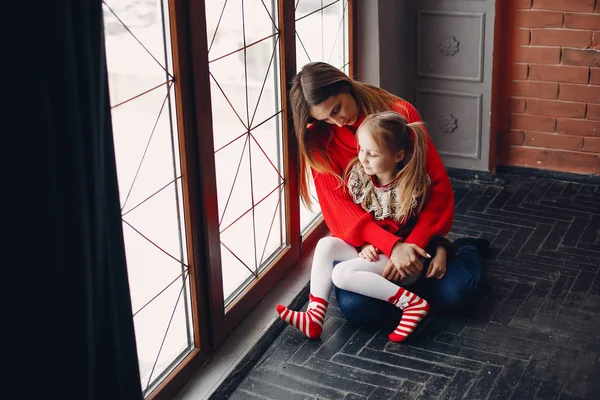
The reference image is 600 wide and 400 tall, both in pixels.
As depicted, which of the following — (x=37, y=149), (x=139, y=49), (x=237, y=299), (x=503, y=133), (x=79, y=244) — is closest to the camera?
(x=37, y=149)

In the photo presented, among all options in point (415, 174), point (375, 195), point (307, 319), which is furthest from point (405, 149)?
point (307, 319)

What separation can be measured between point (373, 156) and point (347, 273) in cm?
55

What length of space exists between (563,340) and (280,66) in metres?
1.76

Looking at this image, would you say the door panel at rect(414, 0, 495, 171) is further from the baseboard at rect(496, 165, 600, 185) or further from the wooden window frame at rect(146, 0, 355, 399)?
the wooden window frame at rect(146, 0, 355, 399)

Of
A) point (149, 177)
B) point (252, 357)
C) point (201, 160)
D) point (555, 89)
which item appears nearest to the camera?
point (149, 177)

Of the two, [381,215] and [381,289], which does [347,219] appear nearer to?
[381,215]

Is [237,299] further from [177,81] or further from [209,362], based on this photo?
[177,81]

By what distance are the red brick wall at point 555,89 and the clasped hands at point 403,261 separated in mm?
1887

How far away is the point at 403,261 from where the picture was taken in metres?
3.74

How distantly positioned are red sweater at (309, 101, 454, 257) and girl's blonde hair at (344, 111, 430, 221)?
0.06 metres

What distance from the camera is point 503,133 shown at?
17.9 feet

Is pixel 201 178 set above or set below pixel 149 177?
below

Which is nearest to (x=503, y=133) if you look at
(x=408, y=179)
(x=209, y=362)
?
(x=408, y=179)

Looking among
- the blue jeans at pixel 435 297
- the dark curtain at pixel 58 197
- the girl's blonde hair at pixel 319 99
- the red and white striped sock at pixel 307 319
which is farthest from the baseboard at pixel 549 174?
the dark curtain at pixel 58 197
